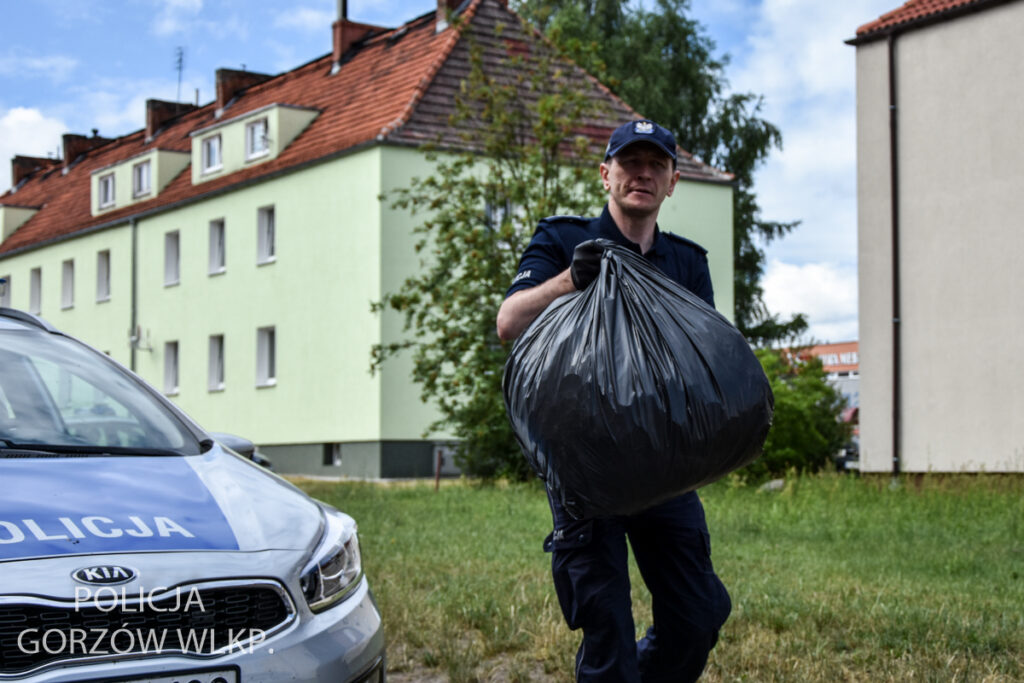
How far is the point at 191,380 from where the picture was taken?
1213 inches

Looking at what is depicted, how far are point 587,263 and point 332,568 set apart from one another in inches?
44.6

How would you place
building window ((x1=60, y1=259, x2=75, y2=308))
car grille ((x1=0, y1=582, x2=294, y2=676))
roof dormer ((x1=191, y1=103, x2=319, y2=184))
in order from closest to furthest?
car grille ((x1=0, y1=582, x2=294, y2=676))
roof dormer ((x1=191, y1=103, x2=319, y2=184))
building window ((x1=60, y1=259, x2=75, y2=308))

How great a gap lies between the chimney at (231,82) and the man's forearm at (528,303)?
33040 mm

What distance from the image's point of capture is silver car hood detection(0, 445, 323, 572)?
3.27 m

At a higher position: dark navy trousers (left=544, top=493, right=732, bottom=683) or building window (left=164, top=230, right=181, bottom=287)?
building window (left=164, top=230, right=181, bottom=287)

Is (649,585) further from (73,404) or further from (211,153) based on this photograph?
(211,153)

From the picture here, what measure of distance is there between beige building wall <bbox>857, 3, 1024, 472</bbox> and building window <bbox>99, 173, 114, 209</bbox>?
24.2m

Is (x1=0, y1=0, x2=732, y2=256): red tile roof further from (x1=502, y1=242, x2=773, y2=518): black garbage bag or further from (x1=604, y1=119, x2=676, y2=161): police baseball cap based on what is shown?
(x1=502, y1=242, x2=773, y2=518): black garbage bag

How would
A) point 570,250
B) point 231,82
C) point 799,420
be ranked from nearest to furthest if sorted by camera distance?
1. point 570,250
2. point 799,420
3. point 231,82

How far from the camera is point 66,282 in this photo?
3734cm

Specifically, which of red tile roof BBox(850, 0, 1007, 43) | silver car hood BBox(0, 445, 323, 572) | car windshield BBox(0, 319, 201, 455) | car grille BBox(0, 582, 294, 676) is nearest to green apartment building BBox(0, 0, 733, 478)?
red tile roof BBox(850, 0, 1007, 43)

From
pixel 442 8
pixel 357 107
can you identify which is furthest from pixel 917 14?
pixel 357 107

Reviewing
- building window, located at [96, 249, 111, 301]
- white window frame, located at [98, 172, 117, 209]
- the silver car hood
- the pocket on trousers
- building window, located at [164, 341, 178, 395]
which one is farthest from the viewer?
white window frame, located at [98, 172, 117, 209]

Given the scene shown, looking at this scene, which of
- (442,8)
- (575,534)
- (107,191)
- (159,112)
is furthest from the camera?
(159,112)
